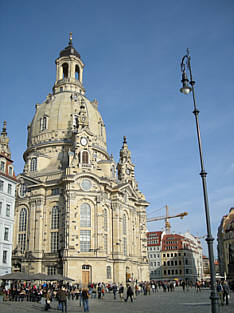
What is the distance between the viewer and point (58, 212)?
194 feet

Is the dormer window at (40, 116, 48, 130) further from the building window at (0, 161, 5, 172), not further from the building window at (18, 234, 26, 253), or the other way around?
the building window at (0, 161, 5, 172)

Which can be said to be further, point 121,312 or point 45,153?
point 45,153

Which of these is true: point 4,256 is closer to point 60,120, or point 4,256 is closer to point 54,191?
point 54,191

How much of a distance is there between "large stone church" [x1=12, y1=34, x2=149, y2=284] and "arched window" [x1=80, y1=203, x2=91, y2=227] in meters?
0.17

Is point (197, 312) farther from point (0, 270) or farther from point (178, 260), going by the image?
point (178, 260)

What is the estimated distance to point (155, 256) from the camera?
10869 centimetres

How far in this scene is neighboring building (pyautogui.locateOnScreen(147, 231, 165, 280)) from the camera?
4222 inches

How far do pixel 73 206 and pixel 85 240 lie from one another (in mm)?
5934

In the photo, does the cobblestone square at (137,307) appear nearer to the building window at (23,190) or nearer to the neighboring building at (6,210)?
the neighboring building at (6,210)

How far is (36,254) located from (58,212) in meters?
7.70

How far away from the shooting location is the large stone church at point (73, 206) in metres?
56.0

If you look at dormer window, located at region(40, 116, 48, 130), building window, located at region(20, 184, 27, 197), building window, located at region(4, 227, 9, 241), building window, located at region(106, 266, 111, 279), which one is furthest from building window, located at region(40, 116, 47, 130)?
building window, located at region(106, 266, 111, 279)

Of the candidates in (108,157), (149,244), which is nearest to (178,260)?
(149,244)

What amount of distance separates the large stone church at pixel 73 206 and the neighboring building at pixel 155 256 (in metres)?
35.6
